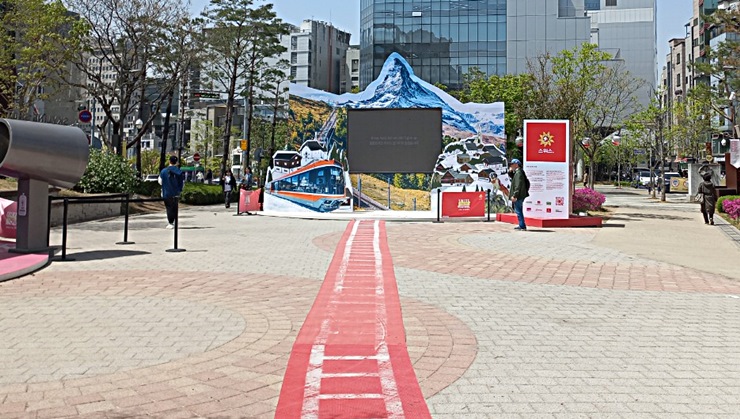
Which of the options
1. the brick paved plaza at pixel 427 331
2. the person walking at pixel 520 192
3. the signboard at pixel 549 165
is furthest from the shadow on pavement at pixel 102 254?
the signboard at pixel 549 165

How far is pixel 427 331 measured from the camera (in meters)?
6.54

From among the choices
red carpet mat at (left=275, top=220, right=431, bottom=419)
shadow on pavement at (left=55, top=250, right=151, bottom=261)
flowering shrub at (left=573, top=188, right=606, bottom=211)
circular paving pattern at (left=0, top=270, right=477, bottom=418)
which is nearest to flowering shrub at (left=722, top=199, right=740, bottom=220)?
flowering shrub at (left=573, top=188, right=606, bottom=211)

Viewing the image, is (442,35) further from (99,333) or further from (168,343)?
(168,343)

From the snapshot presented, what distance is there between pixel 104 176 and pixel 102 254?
1310cm

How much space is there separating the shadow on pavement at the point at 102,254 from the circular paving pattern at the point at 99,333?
12.7 ft

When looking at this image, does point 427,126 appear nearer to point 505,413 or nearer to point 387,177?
point 387,177

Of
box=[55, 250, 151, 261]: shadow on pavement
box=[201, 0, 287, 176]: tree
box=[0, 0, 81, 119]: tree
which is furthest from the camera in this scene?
box=[201, 0, 287, 176]: tree

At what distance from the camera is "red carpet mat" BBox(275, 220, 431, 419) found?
14.5ft

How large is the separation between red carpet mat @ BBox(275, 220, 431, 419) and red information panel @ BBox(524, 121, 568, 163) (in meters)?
11.8

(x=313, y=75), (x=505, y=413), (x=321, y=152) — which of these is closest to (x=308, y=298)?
(x=505, y=413)

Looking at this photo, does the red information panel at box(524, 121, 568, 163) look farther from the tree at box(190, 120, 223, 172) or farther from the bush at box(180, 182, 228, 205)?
the tree at box(190, 120, 223, 172)

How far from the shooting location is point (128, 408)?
430 centimetres

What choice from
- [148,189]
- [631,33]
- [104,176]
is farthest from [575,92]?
[631,33]

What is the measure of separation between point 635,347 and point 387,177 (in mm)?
20377
